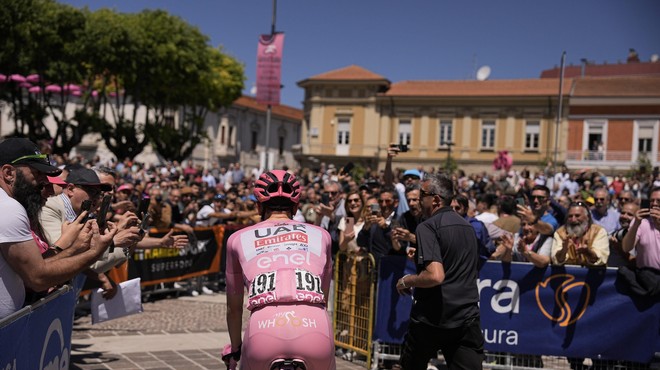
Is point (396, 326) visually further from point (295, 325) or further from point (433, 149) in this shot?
point (433, 149)

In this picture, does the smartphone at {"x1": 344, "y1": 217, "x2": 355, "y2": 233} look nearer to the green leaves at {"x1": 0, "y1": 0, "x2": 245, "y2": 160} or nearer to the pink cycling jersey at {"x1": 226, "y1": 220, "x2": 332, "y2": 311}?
the pink cycling jersey at {"x1": 226, "y1": 220, "x2": 332, "y2": 311}

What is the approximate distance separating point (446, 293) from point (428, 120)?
6069cm

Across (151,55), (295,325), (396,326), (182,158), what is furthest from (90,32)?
(295,325)

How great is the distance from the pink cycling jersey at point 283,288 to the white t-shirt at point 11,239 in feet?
3.69

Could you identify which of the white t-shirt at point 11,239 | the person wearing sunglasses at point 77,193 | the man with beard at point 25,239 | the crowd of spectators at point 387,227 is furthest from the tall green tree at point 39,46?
the white t-shirt at point 11,239

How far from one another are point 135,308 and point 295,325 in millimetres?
4240

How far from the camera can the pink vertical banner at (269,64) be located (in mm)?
22484

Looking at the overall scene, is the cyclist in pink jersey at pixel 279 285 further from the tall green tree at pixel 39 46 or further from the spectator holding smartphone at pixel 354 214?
the tall green tree at pixel 39 46

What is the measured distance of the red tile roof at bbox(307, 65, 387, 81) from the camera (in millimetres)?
66500

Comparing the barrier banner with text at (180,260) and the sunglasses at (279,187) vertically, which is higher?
the sunglasses at (279,187)

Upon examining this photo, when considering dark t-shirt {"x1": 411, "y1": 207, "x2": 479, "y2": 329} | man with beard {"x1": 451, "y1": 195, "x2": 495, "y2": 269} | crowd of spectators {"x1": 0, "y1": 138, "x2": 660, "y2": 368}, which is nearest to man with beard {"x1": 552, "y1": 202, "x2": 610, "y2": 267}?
crowd of spectators {"x1": 0, "y1": 138, "x2": 660, "y2": 368}

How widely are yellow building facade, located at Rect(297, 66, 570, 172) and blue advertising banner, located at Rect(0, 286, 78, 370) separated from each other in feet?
187

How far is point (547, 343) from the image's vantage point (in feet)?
26.9

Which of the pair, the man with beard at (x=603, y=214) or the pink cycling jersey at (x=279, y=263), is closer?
the pink cycling jersey at (x=279, y=263)
